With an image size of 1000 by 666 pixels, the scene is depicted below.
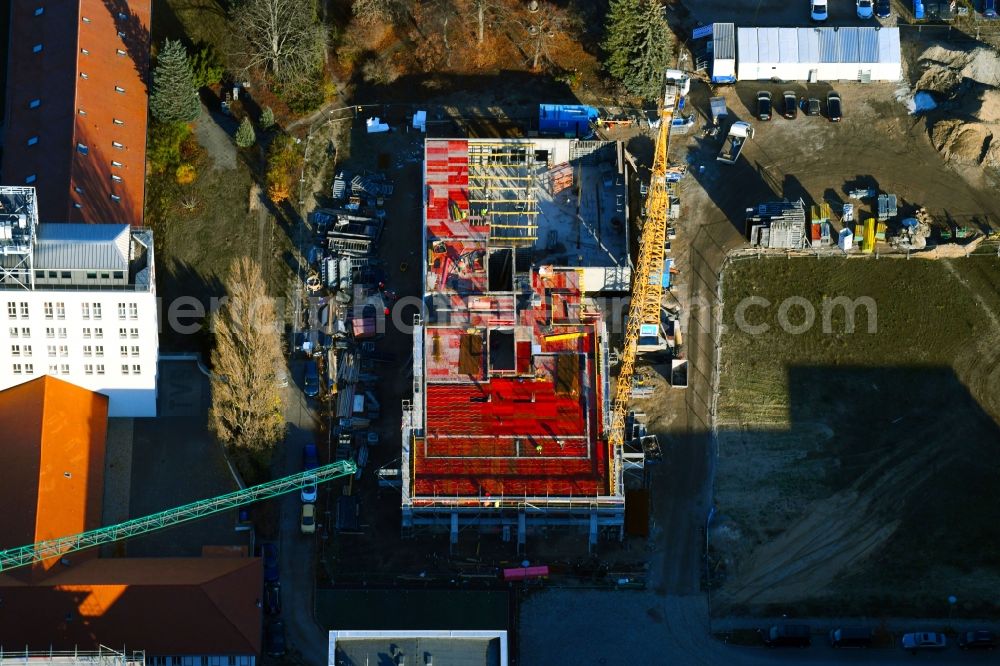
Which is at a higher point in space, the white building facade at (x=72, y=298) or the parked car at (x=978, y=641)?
the white building facade at (x=72, y=298)

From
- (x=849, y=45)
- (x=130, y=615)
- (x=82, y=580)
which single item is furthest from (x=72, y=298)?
(x=849, y=45)

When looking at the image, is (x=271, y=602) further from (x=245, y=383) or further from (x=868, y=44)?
(x=868, y=44)

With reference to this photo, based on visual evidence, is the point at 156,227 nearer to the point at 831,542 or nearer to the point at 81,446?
the point at 81,446

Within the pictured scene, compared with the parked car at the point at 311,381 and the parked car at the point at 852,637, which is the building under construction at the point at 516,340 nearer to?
the parked car at the point at 311,381

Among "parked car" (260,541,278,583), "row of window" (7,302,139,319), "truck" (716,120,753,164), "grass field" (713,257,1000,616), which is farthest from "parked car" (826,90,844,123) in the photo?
"row of window" (7,302,139,319)

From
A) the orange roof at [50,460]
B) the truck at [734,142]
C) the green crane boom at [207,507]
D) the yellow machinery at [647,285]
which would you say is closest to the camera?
the orange roof at [50,460]

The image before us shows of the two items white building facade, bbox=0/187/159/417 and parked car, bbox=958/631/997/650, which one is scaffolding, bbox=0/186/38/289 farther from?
parked car, bbox=958/631/997/650

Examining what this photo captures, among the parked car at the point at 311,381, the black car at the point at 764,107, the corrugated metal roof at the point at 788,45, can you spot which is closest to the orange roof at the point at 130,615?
the parked car at the point at 311,381
